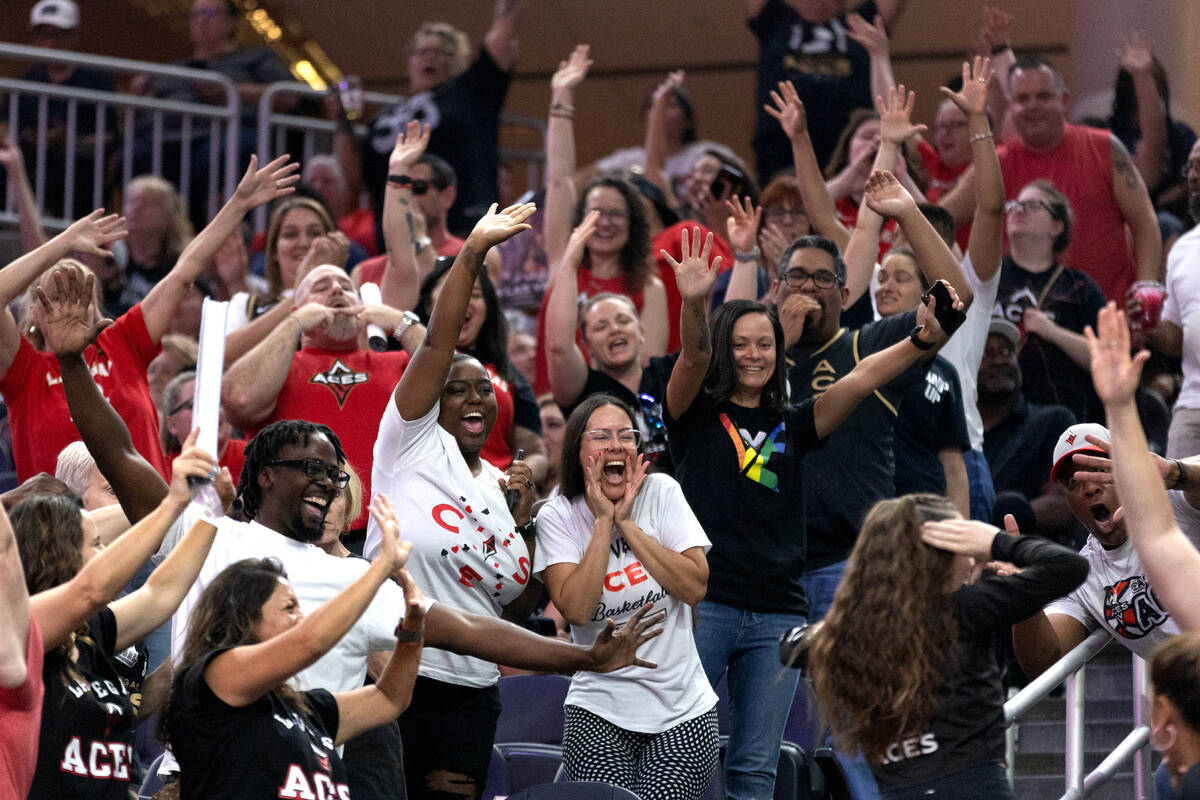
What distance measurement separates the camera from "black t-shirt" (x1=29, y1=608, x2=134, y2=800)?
3738mm

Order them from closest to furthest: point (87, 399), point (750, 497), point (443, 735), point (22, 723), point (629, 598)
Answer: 1. point (22, 723)
2. point (87, 399)
3. point (443, 735)
4. point (629, 598)
5. point (750, 497)

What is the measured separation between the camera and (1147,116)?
8.48 meters

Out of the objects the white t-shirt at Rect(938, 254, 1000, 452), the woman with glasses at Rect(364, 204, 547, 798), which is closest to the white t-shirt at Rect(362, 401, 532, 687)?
the woman with glasses at Rect(364, 204, 547, 798)

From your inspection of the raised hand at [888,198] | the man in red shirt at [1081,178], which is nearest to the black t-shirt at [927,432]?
the raised hand at [888,198]

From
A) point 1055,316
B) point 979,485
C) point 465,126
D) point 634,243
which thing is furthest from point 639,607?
point 465,126

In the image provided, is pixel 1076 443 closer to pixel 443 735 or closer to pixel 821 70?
pixel 443 735

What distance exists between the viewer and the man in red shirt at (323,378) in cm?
566

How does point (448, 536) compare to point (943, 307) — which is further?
point (943, 307)

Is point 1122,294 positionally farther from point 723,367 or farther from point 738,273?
point 723,367

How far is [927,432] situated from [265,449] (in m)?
2.71

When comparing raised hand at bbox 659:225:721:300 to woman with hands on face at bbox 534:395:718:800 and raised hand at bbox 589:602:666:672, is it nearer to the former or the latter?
woman with hands on face at bbox 534:395:718:800

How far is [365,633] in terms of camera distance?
4.24 metres

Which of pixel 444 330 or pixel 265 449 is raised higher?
pixel 444 330

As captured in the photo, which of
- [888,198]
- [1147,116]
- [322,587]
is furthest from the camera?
[1147,116]
